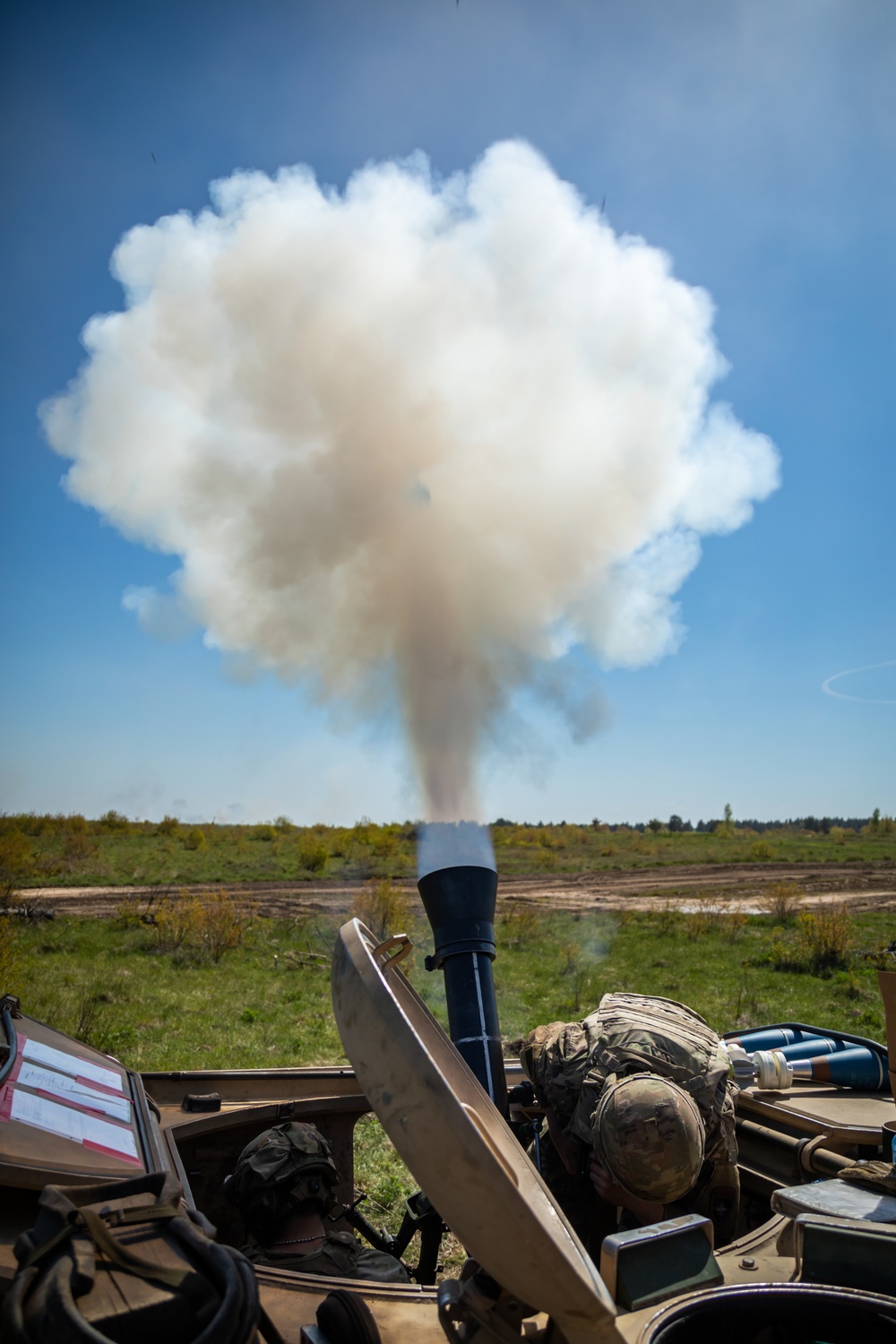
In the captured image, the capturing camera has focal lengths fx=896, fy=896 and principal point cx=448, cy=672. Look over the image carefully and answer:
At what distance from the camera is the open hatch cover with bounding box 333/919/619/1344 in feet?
4.91

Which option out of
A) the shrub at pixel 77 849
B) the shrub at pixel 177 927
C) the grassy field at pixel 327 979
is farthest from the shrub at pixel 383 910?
the shrub at pixel 77 849

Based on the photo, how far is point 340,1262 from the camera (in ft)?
8.53

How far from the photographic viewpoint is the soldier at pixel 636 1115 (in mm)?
2605

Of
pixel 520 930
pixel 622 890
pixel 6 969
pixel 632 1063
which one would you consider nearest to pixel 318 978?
pixel 6 969

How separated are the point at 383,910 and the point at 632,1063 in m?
16.2

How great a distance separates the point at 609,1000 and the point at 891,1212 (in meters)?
1.59

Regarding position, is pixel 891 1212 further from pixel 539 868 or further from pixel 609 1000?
pixel 539 868

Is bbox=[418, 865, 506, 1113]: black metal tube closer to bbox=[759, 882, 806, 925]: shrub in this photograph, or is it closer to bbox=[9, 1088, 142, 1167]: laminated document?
bbox=[9, 1088, 142, 1167]: laminated document

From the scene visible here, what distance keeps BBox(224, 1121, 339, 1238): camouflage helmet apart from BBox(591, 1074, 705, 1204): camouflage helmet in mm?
926

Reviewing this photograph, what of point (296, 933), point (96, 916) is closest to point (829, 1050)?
point (296, 933)

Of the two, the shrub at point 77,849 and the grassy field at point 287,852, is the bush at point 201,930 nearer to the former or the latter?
the grassy field at point 287,852

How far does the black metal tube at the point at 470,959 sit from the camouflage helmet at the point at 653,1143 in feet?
2.51

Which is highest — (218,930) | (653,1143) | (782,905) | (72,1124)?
(72,1124)

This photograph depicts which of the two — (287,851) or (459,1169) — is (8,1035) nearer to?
(459,1169)
